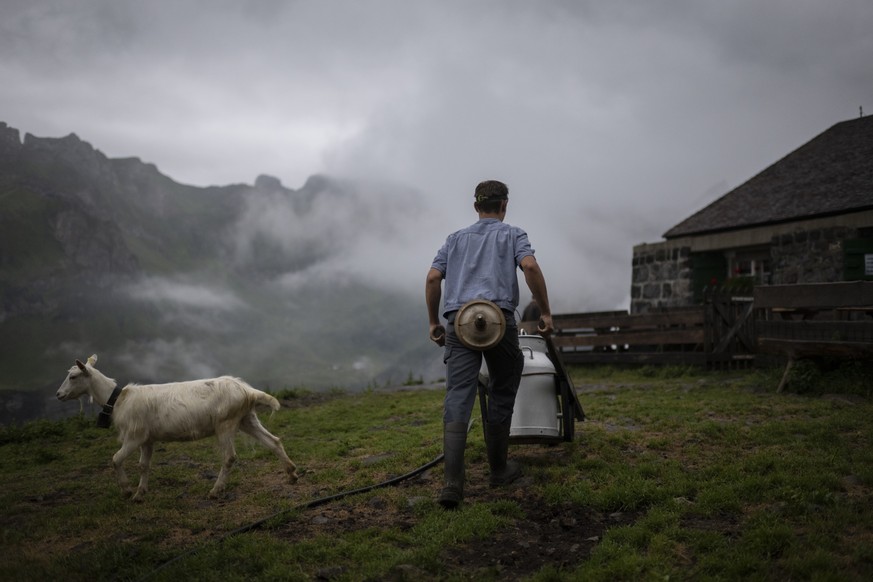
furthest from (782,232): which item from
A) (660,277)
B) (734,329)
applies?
(734,329)

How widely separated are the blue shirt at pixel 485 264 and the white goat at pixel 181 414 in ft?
8.33

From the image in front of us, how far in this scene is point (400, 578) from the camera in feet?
14.0

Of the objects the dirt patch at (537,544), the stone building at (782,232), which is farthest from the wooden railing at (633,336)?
the dirt patch at (537,544)

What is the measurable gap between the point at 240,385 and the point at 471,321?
116 inches

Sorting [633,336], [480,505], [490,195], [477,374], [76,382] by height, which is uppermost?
[490,195]

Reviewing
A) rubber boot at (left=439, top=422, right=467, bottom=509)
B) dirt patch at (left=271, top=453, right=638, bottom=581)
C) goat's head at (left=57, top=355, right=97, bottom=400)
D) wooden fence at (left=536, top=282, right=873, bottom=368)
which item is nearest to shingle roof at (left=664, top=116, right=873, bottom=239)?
wooden fence at (left=536, top=282, right=873, bottom=368)

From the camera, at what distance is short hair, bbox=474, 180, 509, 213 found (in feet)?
20.3

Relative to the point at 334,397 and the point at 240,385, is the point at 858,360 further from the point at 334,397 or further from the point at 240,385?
the point at 334,397

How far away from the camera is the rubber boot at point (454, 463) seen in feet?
18.5

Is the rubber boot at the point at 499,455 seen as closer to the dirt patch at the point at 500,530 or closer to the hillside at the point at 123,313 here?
the dirt patch at the point at 500,530

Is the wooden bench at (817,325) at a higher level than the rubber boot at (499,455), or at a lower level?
higher

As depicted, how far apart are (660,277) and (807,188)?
506 centimetres

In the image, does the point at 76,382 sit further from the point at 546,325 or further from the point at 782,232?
the point at 782,232

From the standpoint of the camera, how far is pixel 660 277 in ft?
70.6
